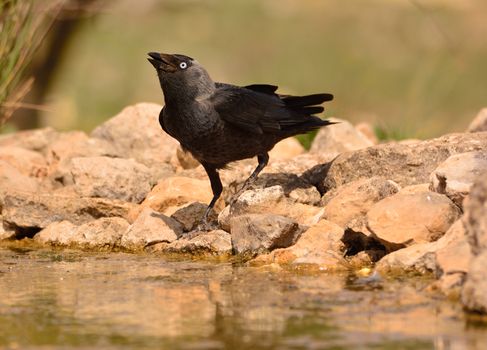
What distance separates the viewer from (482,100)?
17016 millimetres

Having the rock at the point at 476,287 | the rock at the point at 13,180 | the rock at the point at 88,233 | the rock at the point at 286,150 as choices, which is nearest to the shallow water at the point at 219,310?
the rock at the point at 476,287

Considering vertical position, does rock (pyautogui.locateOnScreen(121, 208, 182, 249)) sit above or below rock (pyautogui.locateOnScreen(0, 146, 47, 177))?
below

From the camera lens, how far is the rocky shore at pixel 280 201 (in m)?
5.89

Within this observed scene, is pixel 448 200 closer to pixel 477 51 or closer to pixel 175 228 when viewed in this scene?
pixel 175 228

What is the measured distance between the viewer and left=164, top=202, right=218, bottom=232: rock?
765 centimetres

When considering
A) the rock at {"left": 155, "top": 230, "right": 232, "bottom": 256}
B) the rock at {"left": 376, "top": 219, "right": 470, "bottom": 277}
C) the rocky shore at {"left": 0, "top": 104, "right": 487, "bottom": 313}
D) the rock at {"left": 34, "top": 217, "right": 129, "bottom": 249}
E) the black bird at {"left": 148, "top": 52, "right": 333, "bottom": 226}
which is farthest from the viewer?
the black bird at {"left": 148, "top": 52, "right": 333, "bottom": 226}

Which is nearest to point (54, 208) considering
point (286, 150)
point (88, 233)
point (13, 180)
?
point (88, 233)

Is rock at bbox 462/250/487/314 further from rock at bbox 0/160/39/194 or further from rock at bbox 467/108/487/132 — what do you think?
rock at bbox 0/160/39/194

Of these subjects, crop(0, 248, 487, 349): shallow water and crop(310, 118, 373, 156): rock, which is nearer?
crop(0, 248, 487, 349): shallow water

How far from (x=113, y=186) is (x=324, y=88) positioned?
941cm

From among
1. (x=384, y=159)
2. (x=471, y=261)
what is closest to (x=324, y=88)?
(x=384, y=159)

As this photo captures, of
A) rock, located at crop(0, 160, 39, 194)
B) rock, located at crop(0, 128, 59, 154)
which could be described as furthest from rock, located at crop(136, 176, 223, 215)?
rock, located at crop(0, 128, 59, 154)

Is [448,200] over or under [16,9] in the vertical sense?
under

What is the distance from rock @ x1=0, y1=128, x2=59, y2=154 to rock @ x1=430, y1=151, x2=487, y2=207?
14.2 feet
